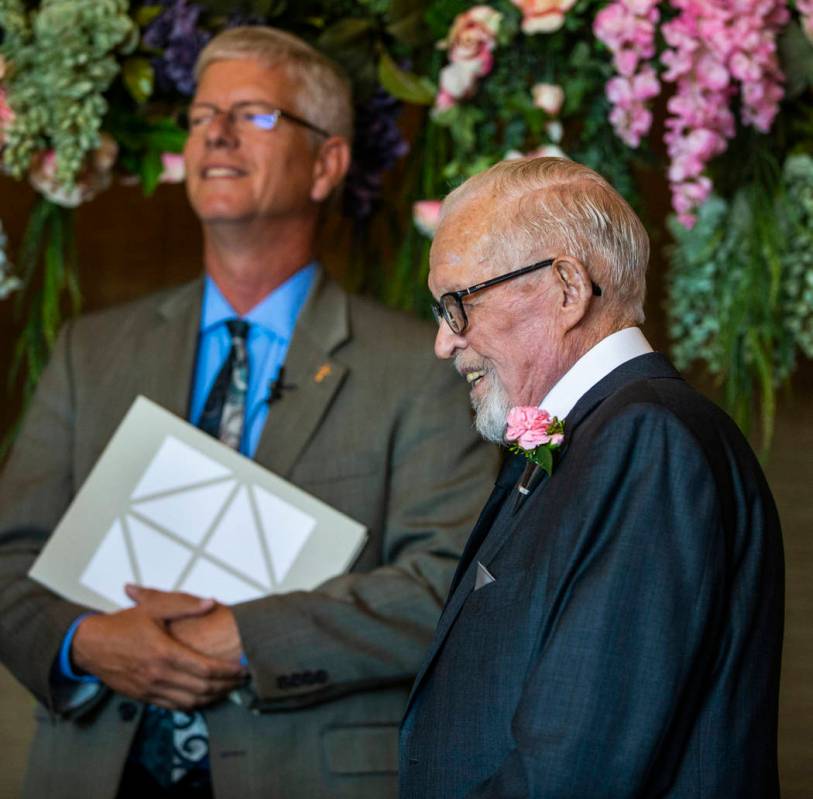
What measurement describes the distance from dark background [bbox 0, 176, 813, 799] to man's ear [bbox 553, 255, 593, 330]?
1821 millimetres

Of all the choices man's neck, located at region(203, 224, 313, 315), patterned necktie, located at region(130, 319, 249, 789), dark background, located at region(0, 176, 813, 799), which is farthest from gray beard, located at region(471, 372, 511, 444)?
dark background, located at region(0, 176, 813, 799)

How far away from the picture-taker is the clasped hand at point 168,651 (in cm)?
237

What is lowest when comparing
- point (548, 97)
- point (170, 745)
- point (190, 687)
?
point (170, 745)

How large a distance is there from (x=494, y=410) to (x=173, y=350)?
3.66ft

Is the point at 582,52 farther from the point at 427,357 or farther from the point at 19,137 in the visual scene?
the point at 19,137

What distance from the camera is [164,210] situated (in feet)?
12.6

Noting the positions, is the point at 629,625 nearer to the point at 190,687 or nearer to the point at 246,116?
the point at 190,687

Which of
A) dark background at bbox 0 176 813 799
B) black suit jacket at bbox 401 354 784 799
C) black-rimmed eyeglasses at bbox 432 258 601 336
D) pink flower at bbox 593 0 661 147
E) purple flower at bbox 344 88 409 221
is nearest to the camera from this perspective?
black suit jacket at bbox 401 354 784 799

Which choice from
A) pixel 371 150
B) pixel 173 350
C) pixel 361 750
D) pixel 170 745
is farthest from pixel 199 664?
pixel 371 150

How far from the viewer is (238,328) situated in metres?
2.71

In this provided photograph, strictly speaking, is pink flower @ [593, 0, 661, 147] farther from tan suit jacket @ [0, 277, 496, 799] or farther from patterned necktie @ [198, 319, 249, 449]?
patterned necktie @ [198, 319, 249, 449]

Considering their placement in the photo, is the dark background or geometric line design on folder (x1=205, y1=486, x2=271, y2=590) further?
the dark background

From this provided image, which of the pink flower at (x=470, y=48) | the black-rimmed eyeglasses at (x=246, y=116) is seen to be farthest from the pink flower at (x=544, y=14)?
the black-rimmed eyeglasses at (x=246, y=116)

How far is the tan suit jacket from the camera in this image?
242 cm
